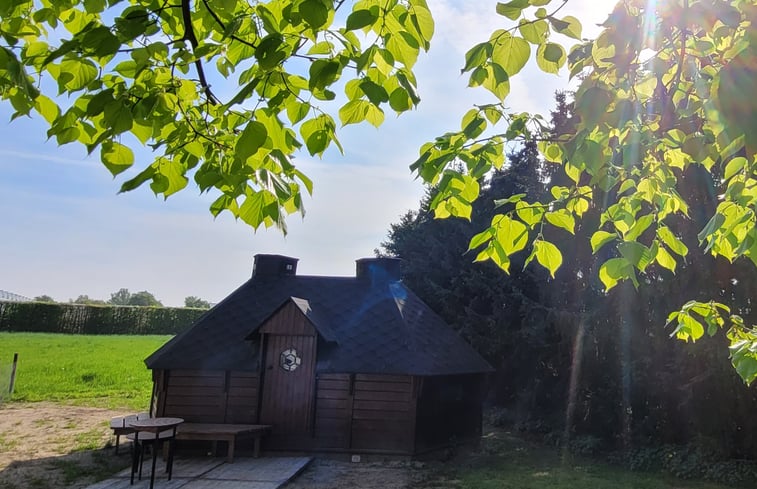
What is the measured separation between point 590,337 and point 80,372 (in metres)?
16.5

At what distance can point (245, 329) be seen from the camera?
33.8 ft

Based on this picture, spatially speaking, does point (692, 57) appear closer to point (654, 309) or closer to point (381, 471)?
point (381, 471)

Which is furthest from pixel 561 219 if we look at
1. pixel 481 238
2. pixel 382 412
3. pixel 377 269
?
pixel 377 269

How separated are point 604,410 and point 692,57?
10.6 metres

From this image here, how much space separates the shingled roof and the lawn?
5.73 feet

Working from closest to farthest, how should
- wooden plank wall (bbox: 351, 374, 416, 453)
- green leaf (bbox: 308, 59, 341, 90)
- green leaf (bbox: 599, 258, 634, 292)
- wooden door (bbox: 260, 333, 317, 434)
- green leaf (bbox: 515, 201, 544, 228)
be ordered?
green leaf (bbox: 308, 59, 341, 90) → green leaf (bbox: 599, 258, 634, 292) → green leaf (bbox: 515, 201, 544, 228) → wooden plank wall (bbox: 351, 374, 416, 453) → wooden door (bbox: 260, 333, 317, 434)

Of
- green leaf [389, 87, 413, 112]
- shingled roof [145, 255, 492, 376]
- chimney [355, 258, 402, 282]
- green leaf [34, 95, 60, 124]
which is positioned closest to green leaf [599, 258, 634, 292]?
green leaf [389, 87, 413, 112]

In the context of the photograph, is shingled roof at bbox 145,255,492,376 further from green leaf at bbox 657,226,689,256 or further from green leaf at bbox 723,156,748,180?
green leaf at bbox 723,156,748,180

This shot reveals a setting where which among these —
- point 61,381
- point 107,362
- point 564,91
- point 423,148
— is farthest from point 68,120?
point 107,362

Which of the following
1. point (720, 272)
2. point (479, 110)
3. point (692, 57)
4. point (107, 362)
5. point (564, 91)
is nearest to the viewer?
point (479, 110)

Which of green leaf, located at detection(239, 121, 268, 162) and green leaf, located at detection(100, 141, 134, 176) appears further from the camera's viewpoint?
green leaf, located at detection(100, 141, 134, 176)

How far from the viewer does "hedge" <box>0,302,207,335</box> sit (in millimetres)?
28891

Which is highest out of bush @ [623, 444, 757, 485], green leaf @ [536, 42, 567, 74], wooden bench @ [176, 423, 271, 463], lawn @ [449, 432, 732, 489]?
green leaf @ [536, 42, 567, 74]

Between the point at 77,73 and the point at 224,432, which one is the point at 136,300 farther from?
the point at 77,73
